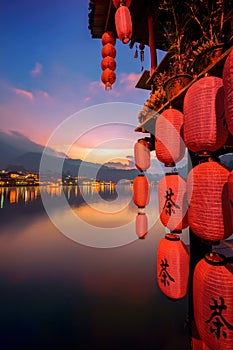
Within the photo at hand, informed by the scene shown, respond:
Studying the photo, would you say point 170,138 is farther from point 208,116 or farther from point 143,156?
point 143,156

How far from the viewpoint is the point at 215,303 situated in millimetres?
1214

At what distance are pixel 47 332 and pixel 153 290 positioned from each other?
374cm

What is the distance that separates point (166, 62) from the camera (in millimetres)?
2846

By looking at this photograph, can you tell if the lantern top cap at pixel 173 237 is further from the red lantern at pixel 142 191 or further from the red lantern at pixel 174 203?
the red lantern at pixel 142 191

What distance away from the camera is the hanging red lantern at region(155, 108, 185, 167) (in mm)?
1817

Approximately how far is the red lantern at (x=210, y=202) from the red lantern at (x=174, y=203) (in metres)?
0.37

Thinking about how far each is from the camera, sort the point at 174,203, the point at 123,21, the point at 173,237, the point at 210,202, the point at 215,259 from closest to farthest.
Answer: the point at 210,202 → the point at 215,259 → the point at 174,203 → the point at 173,237 → the point at 123,21

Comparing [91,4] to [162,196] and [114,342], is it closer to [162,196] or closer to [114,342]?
[162,196]

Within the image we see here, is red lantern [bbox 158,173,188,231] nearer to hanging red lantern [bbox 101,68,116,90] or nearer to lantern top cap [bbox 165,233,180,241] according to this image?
lantern top cap [bbox 165,233,180,241]

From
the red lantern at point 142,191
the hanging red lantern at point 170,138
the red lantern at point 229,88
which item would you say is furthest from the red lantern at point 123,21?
the red lantern at point 229,88

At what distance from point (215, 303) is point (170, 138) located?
144 cm

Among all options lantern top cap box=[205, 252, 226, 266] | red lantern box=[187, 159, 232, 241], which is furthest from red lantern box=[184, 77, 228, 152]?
lantern top cap box=[205, 252, 226, 266]

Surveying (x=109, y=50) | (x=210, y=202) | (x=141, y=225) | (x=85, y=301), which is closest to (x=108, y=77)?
(x=109, y=50)

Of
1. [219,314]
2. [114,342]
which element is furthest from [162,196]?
[114,342]
